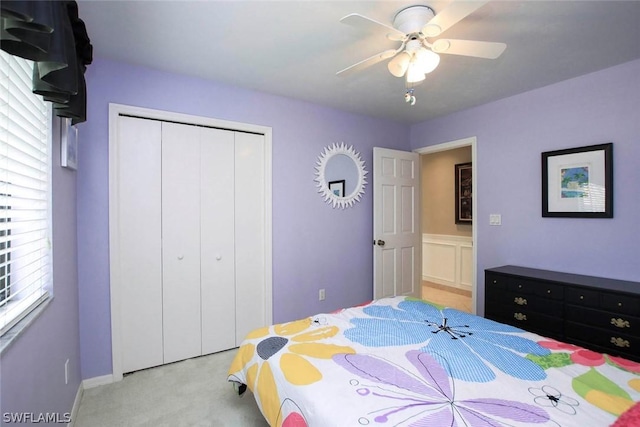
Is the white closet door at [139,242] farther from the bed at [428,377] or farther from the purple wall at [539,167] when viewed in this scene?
the purple wall at [539,167]

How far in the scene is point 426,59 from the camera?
1.69 meters

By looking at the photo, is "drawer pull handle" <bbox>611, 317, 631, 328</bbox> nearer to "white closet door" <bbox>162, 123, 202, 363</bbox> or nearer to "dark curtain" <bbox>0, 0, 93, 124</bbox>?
"white closet door" <bbox>162, 123, 202, 363</bbox>

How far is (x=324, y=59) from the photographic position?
227cm

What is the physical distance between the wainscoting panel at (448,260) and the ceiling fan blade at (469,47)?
3.46 meters

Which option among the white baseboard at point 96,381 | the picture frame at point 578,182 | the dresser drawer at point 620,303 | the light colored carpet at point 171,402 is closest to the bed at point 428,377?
the light colored carpet at point 171,402

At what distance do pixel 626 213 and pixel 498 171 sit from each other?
3.39 ft

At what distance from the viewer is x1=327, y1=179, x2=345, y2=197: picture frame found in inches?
133

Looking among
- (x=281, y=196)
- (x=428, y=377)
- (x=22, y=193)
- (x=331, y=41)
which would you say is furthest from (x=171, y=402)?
(x=331, y=41)

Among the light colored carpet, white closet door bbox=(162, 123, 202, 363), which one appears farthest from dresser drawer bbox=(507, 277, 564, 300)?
white closet door bbox=(162, 123, 202, 363)

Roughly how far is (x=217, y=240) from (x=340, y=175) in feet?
4.92

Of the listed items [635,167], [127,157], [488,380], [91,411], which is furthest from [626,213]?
[91,411]

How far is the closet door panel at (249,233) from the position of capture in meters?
2.88

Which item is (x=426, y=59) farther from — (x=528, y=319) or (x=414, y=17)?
(x=528, y=319)
